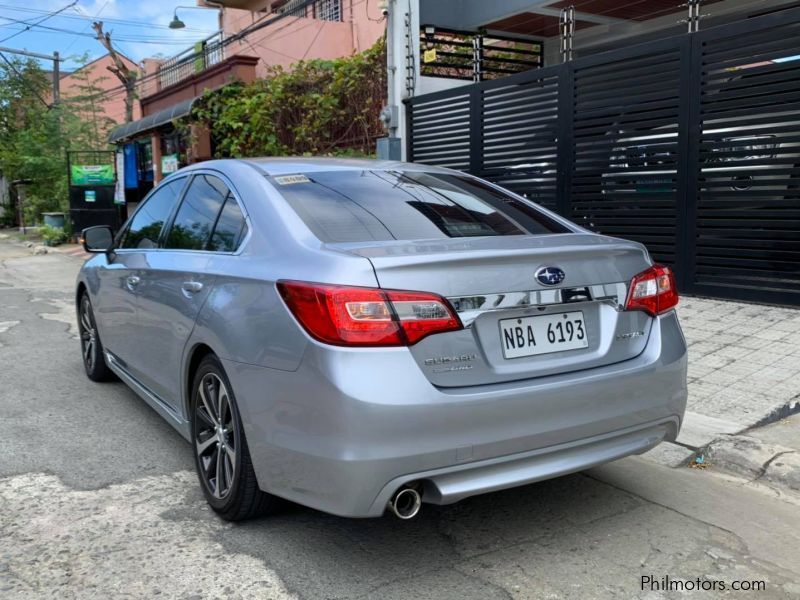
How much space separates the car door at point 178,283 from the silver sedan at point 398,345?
0.08ft

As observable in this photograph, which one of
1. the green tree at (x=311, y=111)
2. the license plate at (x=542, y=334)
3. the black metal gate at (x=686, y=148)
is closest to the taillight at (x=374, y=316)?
the license plate at (x=542, y=334)

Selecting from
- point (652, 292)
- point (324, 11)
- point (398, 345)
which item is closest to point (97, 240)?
point (398, 345)

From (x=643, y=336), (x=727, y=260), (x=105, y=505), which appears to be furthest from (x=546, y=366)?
(x=727, y=260)

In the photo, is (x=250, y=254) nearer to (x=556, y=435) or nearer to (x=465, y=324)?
(x=465, y=324)

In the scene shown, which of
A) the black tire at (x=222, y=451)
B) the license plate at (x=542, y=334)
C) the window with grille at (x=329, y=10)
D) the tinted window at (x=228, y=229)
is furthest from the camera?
the window with grille at (x=329, y=10)

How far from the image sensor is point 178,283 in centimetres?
358

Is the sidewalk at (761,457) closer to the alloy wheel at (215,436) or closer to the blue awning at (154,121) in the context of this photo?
the alloy wheel at (215,436)

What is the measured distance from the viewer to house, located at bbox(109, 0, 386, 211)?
17.3 m

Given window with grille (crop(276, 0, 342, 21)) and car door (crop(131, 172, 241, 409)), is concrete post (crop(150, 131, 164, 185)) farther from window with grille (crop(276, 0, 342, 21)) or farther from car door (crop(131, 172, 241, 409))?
car door (crop(131, 172, 241, 409))

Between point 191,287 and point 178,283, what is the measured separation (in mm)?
215

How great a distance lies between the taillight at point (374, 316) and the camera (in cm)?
248

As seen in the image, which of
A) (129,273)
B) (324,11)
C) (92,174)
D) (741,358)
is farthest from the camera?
(324,11)

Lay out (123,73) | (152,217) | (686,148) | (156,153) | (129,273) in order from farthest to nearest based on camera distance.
Answer: (123,73), (156,153), (686,148), (152,217), (129,273)

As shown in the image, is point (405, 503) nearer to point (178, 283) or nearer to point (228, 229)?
point (228, 229)
